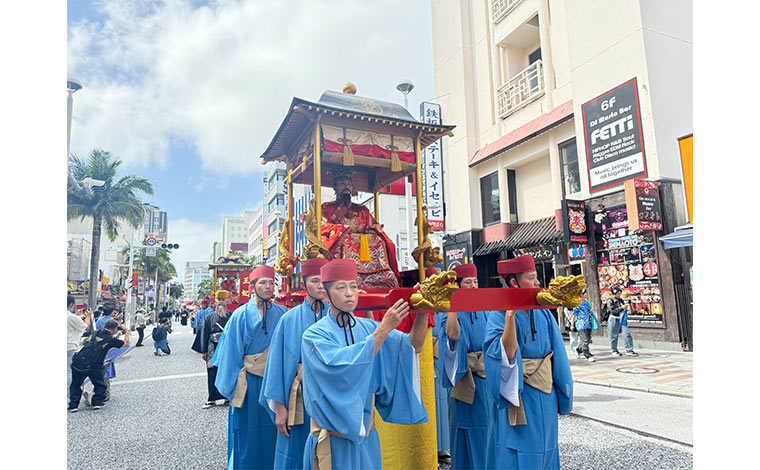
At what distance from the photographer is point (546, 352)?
3.45 m

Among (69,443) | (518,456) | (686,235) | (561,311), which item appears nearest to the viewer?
(518,456)

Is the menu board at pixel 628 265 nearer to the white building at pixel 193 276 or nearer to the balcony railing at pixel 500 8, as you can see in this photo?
the balcony railing at pixel 500 8

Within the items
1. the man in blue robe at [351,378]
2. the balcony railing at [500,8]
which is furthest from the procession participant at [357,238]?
the balcony railing at [500,8]

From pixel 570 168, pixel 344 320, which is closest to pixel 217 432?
pixel 344 320

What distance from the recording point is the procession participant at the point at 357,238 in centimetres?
477

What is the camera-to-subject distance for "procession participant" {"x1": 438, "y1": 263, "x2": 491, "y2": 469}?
413 cm

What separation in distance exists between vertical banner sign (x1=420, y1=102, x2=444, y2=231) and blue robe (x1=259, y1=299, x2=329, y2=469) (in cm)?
1338

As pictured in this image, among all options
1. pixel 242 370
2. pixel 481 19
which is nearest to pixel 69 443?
pixel 242 370

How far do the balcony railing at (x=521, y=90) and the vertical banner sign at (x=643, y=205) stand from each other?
540 centimetres

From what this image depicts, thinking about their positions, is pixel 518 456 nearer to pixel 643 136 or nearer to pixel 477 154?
pixel 643 136

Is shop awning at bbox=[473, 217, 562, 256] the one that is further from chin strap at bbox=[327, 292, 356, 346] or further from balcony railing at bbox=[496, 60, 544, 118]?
chin strap at bbox=[327, 292, 356, 346]

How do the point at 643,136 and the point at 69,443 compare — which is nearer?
the point at 69,443

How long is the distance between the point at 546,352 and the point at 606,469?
1860mm

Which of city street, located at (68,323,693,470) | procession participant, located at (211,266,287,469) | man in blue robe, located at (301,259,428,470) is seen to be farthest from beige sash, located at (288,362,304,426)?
city street, located at (68,323,693,470)
